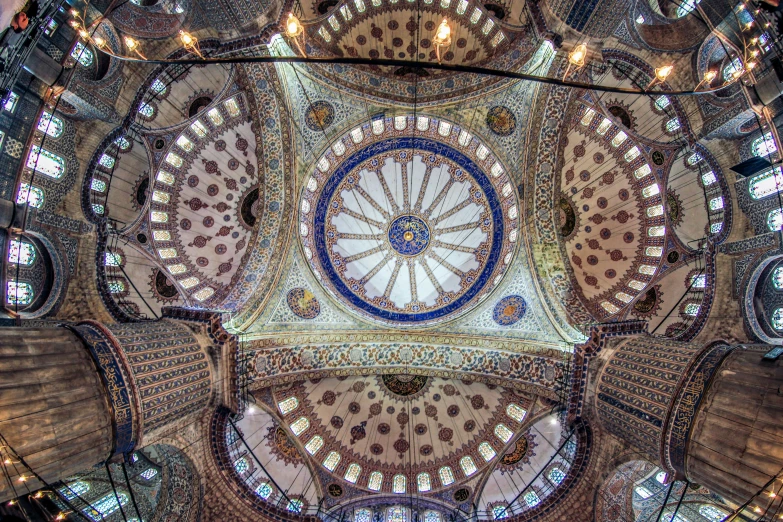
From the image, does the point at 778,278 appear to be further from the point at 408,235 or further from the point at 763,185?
the point at 408,235

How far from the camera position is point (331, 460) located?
1322 cm

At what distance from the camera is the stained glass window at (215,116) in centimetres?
1122

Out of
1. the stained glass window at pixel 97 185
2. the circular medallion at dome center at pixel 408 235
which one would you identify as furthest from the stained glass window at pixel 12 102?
the circular medallion at dome center at pixel 408 235

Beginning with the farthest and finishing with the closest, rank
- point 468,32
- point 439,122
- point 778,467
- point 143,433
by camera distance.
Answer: point 439,122 → point 468,32 → point 143,433 → point 778,467

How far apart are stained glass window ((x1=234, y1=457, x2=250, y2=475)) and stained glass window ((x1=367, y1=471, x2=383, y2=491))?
4466 mm

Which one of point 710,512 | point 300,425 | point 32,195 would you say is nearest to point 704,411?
point 710,512

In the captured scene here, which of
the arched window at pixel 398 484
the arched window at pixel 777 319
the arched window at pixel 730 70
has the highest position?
the arched window at pixel 730 70

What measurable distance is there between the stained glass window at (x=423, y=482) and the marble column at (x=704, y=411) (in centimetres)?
757

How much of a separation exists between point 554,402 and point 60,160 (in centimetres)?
1607

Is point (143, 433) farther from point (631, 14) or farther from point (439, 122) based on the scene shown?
point (631, 14)

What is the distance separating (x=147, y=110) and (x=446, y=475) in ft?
51.9

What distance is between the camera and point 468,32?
11.6 meters

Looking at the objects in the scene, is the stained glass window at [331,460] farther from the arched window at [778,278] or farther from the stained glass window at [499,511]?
the arched window at [778,278]

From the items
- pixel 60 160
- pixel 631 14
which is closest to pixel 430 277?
pixel 631 14
